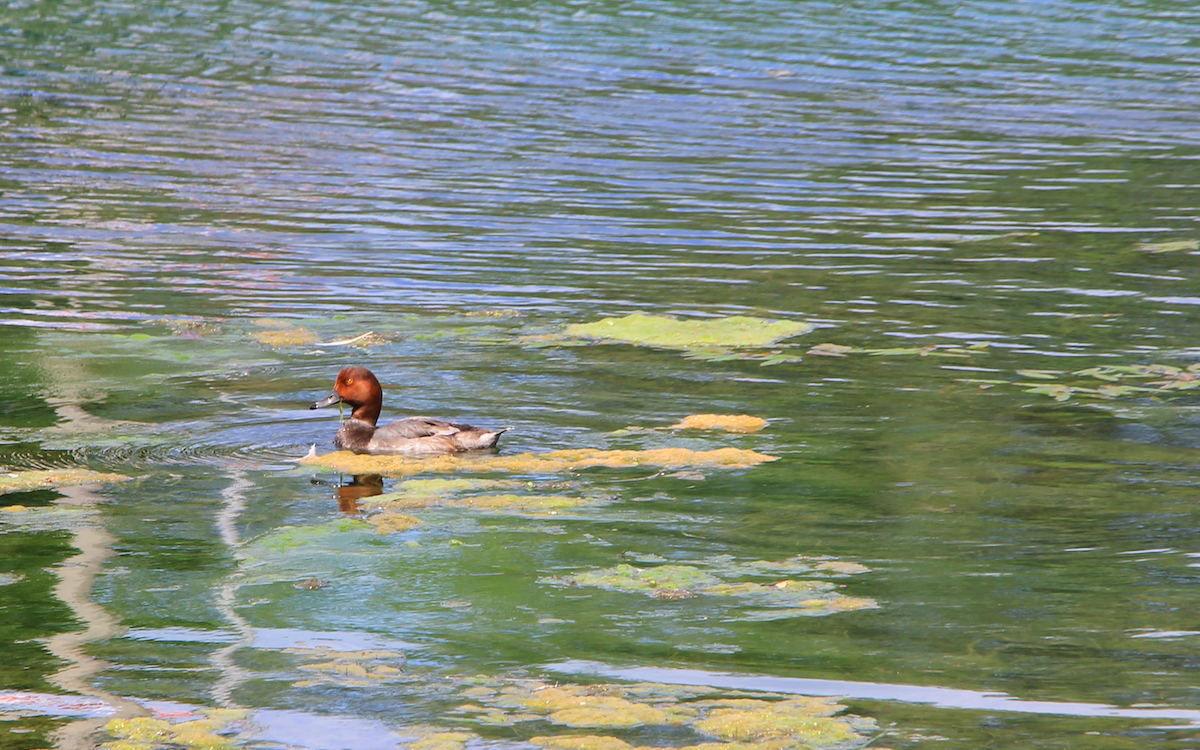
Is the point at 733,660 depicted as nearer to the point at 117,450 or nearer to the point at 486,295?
the point at 117,450

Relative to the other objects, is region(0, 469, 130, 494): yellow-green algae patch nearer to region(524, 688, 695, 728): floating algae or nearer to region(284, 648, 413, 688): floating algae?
region(284, 648, 413, 688): floating algae

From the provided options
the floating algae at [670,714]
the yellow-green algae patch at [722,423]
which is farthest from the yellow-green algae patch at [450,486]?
the floating algae at [670,714]

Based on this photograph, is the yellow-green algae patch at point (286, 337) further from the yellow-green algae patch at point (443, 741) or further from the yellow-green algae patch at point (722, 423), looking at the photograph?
the yellow-green algae patch at point (443, 741)

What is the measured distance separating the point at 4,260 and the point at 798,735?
35.1ft

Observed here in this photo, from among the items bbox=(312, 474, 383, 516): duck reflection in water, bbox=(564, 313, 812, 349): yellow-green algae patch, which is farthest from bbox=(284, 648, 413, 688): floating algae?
bbox=(564, 313, 812, 349): yellow-green algae patch

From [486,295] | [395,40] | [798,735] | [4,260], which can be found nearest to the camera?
[798,735]

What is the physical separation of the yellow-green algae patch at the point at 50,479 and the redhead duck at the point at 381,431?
4.21ft

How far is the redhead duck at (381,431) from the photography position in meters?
8.80

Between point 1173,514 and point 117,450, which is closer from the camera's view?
point 1173,514

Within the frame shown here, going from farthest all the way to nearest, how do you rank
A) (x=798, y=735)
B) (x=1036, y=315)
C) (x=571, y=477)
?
(x=1036, y=315) → (x=571, y=477) → (x=798, y=735)

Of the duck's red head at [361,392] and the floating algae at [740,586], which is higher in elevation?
the duck's red head at [361,392]

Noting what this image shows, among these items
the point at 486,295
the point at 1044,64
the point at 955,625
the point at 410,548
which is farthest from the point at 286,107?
the point at 955,625

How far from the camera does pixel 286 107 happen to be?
22328 millimetres

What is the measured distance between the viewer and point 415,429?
29.3 feet
